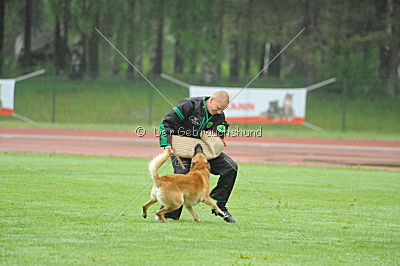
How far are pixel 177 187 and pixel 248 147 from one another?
1533 centimetres

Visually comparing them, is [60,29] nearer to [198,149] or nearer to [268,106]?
[268,106]

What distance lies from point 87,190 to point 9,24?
4606cm

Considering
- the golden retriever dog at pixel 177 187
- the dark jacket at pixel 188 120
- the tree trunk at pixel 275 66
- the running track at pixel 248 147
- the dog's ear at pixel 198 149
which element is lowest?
the running track at pixel 248 147

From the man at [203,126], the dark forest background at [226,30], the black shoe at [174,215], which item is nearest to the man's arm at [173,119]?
the man at [203,126]

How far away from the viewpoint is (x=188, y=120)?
850 centimetres

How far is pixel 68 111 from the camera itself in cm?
3503

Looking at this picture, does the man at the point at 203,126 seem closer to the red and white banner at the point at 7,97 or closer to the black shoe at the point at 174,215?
the black shoe at the point at 174,215

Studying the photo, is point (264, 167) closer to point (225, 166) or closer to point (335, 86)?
point (225, 166)

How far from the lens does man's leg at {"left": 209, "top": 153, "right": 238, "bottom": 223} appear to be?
8.64 meters

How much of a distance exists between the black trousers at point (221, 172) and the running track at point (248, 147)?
9608 millimetres

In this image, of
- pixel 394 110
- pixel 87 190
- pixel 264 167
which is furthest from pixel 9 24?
pixel 87 190

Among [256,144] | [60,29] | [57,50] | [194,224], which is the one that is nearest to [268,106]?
[256,144]

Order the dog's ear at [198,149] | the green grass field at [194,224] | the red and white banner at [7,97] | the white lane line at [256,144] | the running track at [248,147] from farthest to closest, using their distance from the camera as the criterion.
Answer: the red and white banner at [7,97], the white lane line at [256,144], the running track at [248,147], the dog's ear at [198,149], the green grass field at [194,224]

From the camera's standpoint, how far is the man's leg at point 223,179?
28.3 feet
